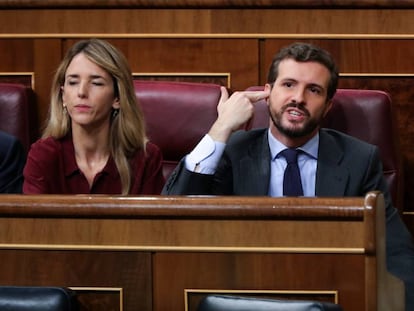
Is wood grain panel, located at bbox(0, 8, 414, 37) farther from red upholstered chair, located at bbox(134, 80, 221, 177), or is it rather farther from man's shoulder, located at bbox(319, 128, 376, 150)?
man's shoulder, located at bbox(319, 128, 376, 150)

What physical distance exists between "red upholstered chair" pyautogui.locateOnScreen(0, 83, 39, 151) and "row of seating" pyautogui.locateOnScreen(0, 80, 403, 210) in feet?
0.56

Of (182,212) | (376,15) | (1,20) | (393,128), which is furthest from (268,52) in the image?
(182,212)

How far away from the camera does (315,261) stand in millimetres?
928

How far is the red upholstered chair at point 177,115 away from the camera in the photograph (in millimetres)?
1366

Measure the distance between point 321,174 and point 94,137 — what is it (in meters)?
0.29

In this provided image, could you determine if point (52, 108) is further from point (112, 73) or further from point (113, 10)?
point (113, 10)

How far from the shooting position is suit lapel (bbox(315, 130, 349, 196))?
1217 mm

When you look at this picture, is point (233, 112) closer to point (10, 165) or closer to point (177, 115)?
point (177, 115)

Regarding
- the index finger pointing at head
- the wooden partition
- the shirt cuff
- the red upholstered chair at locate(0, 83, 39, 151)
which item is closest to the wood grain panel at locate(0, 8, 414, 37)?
the red upholstered chair at locate(0, 83, 39, 151)

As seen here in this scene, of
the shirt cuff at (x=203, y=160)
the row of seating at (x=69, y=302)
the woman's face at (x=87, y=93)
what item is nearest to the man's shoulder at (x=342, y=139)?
the shirt cuff at (x=203, y=160)

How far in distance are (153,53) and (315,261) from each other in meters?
0.69

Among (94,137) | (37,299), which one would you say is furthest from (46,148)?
(37,299)

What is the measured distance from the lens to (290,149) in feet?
4.14

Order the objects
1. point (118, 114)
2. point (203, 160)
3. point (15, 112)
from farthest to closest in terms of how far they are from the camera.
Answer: point (15, 112) → point (118, 114) → point (203, 160)
